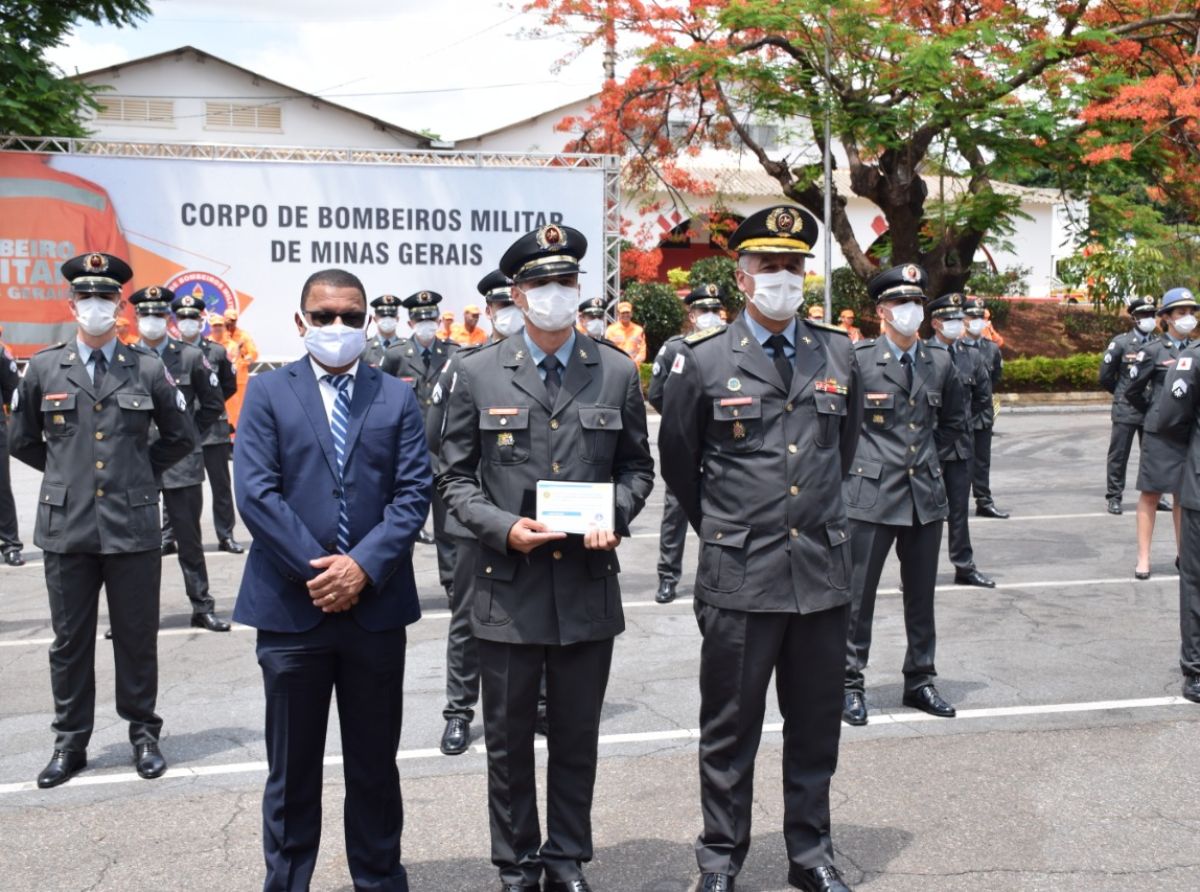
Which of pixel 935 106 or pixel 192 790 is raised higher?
pixel 935 106

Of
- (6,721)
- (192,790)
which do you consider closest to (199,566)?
(6,721)

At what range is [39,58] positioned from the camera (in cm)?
2314

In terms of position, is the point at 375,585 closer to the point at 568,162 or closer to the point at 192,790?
the point at 192,790

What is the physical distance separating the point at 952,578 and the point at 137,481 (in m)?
6.50

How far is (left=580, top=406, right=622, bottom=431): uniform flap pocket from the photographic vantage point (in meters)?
4.38

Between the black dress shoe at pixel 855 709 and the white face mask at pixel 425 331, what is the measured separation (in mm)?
5823

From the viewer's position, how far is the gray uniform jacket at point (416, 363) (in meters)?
10.8

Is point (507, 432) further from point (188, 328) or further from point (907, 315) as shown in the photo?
point (188, 328)

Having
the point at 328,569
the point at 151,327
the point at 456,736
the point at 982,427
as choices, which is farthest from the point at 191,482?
the point at 982,427

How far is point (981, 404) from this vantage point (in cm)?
1198

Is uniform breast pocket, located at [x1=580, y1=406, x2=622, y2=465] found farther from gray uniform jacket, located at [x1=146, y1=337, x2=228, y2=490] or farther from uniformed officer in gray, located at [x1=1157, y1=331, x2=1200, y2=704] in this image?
gray uniform jacket, located at [x1=146, y1=337, x2=228, y2=490]

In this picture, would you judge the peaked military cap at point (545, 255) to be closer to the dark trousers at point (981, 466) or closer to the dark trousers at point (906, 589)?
the dark trousers at point (906, 589)

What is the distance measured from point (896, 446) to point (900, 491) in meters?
0.25

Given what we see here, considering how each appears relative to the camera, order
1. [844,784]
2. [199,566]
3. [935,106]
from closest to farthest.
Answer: [844,784]
[199,566]
[935,106]
